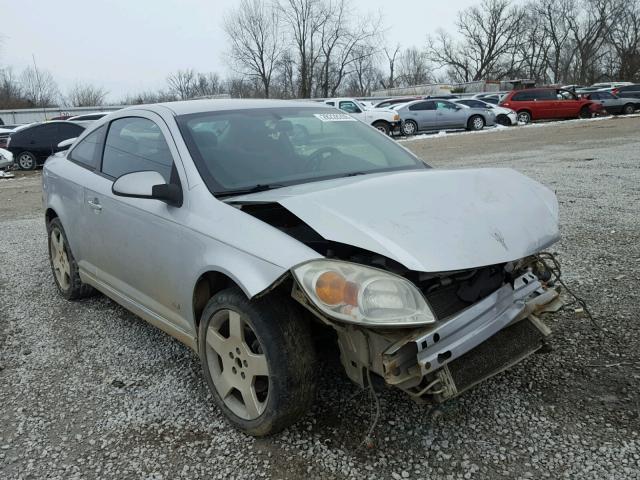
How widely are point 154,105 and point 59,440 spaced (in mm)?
2128

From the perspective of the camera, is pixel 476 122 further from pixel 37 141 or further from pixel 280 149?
pixel 280 149

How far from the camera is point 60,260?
15.2 ft

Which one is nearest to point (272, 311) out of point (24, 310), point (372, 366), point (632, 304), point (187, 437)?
point (372, 366)

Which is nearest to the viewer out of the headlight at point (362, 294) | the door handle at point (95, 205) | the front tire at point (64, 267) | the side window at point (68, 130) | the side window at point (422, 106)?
the headlight at point (362, 294)

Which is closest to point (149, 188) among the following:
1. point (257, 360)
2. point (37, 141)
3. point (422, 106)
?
point (257, 360)

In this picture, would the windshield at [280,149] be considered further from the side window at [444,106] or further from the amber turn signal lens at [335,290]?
the side window at [444,106]

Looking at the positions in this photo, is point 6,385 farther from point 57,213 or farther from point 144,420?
point 57,213

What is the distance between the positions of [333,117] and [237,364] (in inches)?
78.0

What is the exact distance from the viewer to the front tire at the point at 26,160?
17.9 meters

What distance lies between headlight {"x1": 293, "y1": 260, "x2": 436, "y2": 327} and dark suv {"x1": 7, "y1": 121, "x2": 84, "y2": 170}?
1763 centimetres

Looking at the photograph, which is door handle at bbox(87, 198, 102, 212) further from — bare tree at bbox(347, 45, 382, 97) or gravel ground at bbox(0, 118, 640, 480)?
bare tree at bbox(347, 45, 382, 97)

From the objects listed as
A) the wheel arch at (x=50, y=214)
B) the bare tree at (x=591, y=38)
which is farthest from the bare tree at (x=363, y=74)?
the wheel arch at (x=50, y=214)

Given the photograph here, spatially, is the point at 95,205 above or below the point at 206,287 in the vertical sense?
above

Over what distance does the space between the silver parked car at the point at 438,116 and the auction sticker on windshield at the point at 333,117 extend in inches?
786
